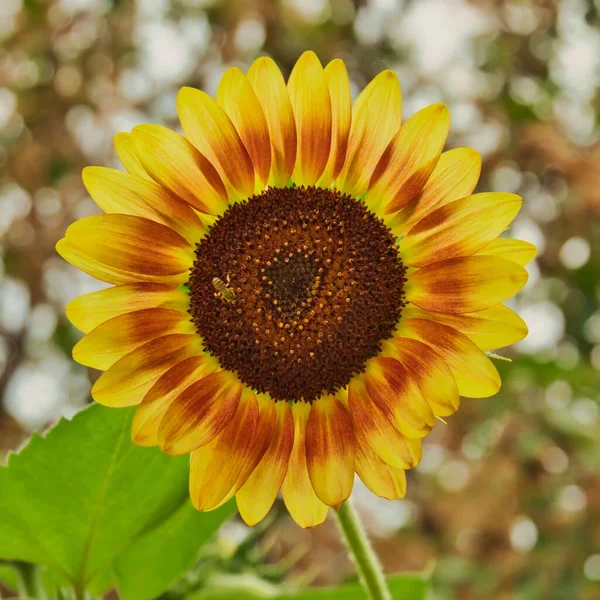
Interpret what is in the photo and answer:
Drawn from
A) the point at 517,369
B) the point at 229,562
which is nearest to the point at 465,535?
the point at 517,369

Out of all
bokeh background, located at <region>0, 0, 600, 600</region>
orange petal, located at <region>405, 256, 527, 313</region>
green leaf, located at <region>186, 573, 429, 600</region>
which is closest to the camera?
orange petal, located at <region>405, 256, 527, 313</region>

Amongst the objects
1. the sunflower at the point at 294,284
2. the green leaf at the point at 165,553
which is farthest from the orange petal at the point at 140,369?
the green leaf at the point at 165,553

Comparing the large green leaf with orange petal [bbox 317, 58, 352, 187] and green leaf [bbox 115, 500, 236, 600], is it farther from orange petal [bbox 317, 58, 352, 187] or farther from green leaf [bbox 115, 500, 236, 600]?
orange petal [bbox 317, 58, 352, 187]

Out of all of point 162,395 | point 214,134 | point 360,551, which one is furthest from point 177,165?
point 360,551

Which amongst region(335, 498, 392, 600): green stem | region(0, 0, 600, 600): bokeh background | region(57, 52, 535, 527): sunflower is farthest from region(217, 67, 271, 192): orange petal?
region(0, 0, 600, 600): bokeh background

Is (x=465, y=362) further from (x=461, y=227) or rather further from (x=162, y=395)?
(x=162, y=395)

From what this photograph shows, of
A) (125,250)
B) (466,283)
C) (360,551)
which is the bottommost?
(360,551)
